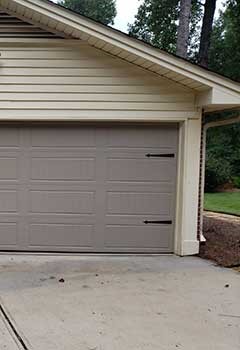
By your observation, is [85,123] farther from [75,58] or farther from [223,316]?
[223,316]

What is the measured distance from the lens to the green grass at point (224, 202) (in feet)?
55.1

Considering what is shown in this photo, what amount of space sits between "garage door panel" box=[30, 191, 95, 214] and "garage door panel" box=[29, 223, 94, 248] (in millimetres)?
253

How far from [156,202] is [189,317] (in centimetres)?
336

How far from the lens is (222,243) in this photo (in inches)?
356

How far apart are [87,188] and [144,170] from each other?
3.31 feet

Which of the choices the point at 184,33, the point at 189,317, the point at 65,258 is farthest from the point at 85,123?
the point at 184,33

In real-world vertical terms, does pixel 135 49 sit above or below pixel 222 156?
above

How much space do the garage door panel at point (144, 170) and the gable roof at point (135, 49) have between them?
1281mm

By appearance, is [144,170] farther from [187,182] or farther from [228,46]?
[228,46]

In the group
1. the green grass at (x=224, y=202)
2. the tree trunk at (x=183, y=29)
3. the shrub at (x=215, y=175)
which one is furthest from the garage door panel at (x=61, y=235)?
the shrub at (x=215, y=175)

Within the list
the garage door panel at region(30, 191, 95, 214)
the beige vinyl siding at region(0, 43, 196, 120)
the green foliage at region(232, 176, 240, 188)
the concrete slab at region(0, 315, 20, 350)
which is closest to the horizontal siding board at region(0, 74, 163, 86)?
the beige vinyl siding at region(0, 43, 196, 120)

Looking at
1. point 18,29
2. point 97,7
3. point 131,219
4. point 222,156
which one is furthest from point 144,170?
point 97,7

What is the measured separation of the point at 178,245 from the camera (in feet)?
26.5

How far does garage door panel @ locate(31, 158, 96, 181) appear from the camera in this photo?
26.5ft
